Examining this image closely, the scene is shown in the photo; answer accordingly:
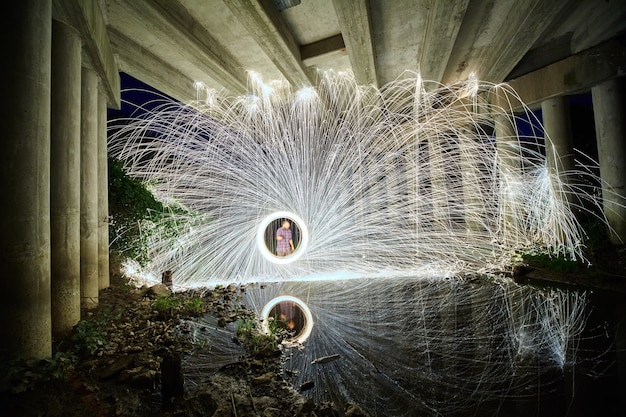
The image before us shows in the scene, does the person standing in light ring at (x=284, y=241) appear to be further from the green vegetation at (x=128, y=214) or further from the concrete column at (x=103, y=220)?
the concrete column at (x=103, y=220)

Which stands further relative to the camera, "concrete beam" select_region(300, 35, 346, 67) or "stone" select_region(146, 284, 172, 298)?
"concrete beam" select_region(300, 35, 346, 67)

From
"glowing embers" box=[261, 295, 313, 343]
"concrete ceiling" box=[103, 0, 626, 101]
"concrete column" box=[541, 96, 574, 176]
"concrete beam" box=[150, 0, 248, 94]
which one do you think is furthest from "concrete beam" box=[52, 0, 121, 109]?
"concrete column" box=[541, 96, 574, 176]

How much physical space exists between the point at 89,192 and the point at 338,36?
21.0 ft

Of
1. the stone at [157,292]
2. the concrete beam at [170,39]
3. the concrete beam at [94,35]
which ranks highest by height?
the concrete beam at [170,39]

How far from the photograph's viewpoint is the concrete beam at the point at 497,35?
6838mm

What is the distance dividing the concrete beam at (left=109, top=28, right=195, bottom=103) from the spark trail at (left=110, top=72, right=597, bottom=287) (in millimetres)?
464

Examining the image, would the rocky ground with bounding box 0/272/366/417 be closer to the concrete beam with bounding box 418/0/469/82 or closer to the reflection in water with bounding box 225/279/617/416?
the reflection in water with bounding box 225/279/617/416

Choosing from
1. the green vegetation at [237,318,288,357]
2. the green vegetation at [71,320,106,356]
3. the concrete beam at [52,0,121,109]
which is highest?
the concrete beam at [52,0,121,109]

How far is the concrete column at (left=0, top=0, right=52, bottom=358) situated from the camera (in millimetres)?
3201

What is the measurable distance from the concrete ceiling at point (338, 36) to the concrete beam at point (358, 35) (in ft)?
0.07

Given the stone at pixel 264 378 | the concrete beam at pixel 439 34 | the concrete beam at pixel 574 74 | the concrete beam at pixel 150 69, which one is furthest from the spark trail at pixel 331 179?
the stone at pixel 264 378

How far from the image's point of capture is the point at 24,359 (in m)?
3.19

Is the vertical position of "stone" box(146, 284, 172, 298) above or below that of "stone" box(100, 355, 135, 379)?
above

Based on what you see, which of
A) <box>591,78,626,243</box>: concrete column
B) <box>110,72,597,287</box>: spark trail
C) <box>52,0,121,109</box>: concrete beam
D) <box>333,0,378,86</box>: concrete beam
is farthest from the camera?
<box>110,72,597,287</box>: spark trail
